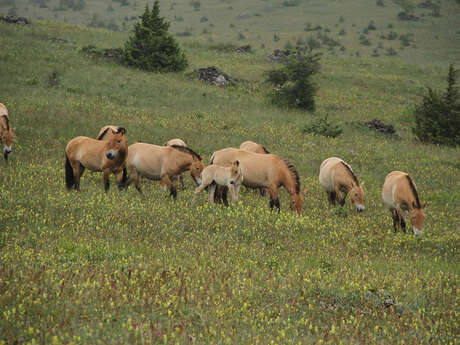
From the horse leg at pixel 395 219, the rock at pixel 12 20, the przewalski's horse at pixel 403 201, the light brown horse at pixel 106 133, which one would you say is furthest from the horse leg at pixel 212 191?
the rock at pixel 12 20

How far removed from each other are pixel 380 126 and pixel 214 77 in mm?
14188

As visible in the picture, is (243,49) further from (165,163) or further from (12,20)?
(165,163)

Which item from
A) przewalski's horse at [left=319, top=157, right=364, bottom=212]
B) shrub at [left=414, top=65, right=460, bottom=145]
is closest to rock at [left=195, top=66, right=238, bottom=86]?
shrub at [left=414, top=65, right=460, bottom=145]

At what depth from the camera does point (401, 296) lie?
7.68m

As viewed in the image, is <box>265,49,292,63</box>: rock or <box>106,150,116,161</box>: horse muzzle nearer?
<box>106,150,116,161</box>: horse muzzle

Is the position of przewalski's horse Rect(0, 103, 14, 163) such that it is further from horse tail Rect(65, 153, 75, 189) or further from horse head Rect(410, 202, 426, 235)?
horse head Rect(410, 202, 426, 235)

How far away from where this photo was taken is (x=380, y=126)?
31016 millimetres

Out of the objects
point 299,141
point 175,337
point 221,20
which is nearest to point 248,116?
point 299,141

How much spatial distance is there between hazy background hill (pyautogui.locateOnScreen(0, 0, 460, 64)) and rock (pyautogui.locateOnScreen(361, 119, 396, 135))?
34.0 m

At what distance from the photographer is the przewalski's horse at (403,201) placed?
39.5ft

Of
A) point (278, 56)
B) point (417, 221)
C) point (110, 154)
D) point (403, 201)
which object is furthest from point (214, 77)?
point (417, 221)

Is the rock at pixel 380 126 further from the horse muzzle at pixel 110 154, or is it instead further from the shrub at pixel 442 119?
the horse muzzle at pixel 110 154

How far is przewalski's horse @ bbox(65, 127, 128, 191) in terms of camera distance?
43.5 ft

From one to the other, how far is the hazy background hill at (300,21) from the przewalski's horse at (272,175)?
5314cm
